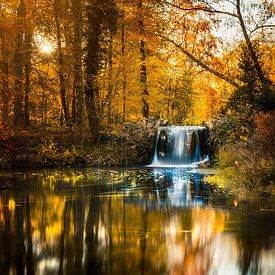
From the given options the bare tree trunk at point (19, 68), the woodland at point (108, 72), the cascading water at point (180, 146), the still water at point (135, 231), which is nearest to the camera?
the still water at point (135, 231)

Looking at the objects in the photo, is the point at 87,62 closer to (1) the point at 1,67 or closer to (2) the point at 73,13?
(2) the point at 73,13

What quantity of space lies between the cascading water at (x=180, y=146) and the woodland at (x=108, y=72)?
1.98 feet

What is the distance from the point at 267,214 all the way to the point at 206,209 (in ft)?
4.72

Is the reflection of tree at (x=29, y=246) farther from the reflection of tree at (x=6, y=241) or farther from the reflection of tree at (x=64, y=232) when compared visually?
the reflection of tree at (x=64, y=232)

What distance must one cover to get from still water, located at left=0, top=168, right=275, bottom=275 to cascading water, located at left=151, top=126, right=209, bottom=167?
11.4 m

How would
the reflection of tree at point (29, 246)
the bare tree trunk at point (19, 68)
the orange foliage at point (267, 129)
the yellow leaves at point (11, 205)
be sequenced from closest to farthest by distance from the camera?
1. the reflection of tree at point (29, 246)
2. the yellow leaves at point (11, 205)
3. the orange foliage at point (267, 129)
4. the bare tree trunk at point (19, 68)

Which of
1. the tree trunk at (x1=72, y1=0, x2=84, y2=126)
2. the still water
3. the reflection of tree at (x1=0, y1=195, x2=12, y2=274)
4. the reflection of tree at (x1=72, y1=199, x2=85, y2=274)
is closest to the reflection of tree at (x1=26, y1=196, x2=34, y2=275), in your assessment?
the still water

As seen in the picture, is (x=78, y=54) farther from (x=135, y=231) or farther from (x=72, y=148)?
(x=135, y=231)

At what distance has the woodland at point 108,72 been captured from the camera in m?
17.9

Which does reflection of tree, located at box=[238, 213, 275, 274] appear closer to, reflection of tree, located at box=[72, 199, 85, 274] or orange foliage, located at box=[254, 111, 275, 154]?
reflection of tree, located at box=[72, 199, 85, 274]

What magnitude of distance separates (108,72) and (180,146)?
6114 mm

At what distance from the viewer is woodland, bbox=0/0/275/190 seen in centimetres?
1789

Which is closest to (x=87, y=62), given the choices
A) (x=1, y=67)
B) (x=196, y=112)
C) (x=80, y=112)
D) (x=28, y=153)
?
(x=80, y=112)

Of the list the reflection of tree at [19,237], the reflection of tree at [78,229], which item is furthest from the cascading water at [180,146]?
the reflection of tree at [19,237]
